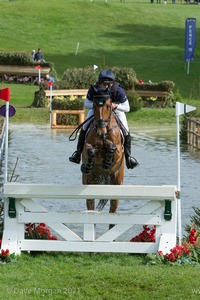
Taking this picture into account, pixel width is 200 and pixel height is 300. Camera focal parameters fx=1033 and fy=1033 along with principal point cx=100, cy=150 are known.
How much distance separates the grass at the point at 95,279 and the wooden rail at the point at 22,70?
43.1m

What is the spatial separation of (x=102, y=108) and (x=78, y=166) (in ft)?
46.0

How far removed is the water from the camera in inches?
906

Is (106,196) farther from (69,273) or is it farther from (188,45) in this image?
(188,45)

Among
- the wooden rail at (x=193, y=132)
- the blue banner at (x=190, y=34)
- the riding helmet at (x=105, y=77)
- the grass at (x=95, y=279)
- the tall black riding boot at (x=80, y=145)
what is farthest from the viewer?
the blue banner at (x=190, y=34)

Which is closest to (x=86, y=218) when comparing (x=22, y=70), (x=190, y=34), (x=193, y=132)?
(x=193, y=132)

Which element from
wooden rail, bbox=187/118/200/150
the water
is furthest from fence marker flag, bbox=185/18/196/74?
wooden rail, bbox=187/118/200/150

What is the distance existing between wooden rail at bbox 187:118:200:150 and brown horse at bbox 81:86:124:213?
19.2 m

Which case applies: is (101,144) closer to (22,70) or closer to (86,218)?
(86,218)

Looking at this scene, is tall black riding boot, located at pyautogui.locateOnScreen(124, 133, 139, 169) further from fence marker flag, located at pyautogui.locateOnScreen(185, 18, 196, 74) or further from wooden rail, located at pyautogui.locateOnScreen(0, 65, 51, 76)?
fence marker flag, located at pyautogui.locateOnScreen(185, 18, 196, 74)

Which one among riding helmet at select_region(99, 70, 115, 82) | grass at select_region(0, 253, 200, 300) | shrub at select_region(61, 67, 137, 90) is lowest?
shrub at select_region(61, 67, 137, 90)

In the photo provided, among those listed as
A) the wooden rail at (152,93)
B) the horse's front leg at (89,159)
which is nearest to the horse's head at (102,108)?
the horse's front leg at (89,159)

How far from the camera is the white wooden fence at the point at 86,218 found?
13336mm

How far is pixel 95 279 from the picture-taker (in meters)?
11.9

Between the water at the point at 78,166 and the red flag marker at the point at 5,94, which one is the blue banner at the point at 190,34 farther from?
the red flag marker at the point at 5,94
